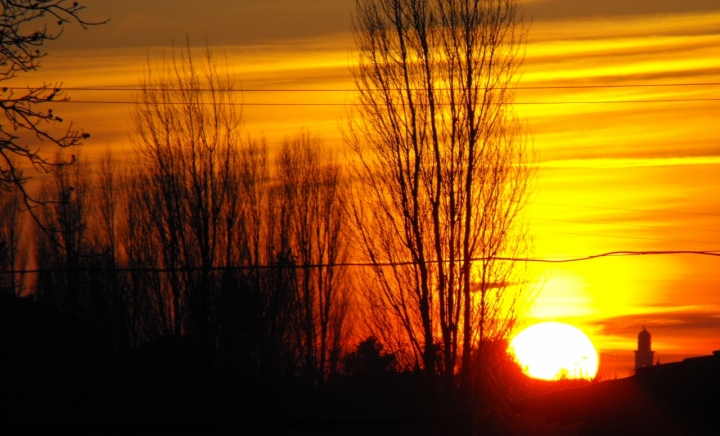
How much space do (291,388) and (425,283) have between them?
31.8 feet

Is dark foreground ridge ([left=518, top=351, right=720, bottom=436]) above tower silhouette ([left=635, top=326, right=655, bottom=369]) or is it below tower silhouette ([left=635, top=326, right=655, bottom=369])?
below

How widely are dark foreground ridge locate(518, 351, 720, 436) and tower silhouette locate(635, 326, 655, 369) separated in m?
176

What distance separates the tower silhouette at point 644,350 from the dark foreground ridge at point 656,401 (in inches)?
6915

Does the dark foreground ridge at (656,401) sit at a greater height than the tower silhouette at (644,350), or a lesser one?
lesser

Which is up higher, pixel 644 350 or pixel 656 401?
pixel 644 350

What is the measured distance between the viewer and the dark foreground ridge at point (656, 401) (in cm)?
917

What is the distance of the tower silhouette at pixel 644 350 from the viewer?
177375 mm

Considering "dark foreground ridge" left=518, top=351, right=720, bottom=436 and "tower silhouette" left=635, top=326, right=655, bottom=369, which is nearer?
"dark foreground ridge" left=518, top=351, right=720, bottom=436

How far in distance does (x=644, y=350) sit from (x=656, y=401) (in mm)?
183402

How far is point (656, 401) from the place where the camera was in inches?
369

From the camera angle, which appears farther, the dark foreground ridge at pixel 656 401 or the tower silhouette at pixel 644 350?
the tower silhouette at pixel 644 350

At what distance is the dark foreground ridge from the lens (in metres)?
9.17

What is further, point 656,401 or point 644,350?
point 644,350

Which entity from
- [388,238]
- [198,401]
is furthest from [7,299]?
[388,238]
